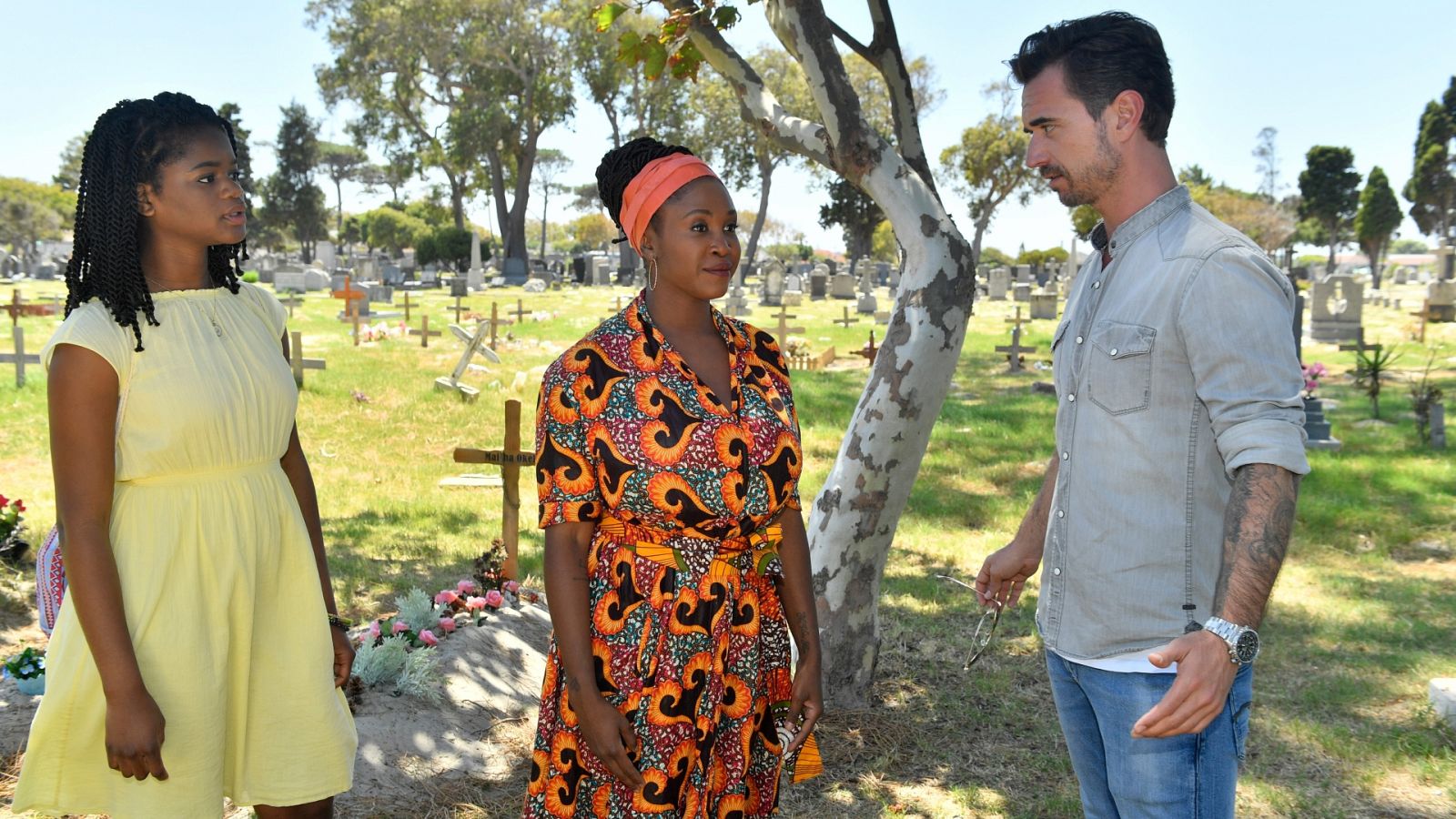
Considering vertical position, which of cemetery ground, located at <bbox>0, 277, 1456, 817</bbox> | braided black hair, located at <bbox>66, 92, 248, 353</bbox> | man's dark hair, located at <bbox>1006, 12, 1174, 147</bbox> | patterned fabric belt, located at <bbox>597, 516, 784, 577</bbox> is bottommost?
cemetery ground, located at <bbox>0, 277, 1456, 817</bbox>

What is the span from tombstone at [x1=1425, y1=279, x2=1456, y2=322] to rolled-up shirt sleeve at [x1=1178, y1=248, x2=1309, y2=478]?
25.4 metres

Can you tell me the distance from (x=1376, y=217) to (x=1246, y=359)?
2021 inches

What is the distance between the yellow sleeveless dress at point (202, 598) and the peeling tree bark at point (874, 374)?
2481 mm

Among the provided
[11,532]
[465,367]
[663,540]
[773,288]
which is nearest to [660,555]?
[663,540]

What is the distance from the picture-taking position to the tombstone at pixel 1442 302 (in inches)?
922

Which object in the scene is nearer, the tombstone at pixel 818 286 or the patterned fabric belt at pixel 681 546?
the patterned fabric belt at pixel 681 546

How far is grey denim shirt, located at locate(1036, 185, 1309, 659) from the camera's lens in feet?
6.31

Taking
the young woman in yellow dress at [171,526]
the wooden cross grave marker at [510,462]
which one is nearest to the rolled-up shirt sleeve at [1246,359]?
the young woman in yellow dress at [171,526]

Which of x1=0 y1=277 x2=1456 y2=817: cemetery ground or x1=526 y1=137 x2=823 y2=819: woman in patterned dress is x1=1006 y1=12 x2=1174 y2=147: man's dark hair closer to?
x1=526 y1=137 x2=823 y2=819: woman in patterned dress

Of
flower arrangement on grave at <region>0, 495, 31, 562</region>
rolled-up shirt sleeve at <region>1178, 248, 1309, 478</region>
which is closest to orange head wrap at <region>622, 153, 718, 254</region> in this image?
rolled-up shirt sleeve at <region>1178, 248, 1309, 478</region>

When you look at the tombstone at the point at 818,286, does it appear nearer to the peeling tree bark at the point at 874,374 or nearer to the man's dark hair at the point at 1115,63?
the peeling tree bark at the point at 874,374

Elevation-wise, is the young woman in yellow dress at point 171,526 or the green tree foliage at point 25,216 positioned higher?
the green tree foliage at point 25,216

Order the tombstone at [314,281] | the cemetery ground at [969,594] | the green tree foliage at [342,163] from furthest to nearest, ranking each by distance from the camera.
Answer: the green tree foliage at [342,163]
the tombstone at [314,281]
the cemetery ground at [969,594]

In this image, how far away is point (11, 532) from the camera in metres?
6.59
